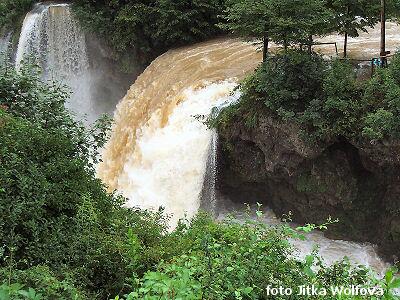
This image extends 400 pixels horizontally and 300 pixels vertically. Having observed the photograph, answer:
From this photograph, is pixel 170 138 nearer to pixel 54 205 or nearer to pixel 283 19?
pixel 283 19

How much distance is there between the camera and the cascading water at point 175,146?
1127 cm

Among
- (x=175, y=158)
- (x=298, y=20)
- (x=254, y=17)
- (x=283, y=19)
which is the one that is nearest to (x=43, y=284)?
(x=175, y=158)

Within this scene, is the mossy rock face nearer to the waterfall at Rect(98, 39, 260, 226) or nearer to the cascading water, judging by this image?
the cascading water

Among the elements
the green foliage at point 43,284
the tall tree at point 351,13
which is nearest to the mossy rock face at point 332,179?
the tall tree at point 351,13

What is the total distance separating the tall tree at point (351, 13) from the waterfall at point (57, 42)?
10.8 meters

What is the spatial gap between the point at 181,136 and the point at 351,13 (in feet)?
16.9

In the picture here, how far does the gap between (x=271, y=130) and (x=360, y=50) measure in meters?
4.45

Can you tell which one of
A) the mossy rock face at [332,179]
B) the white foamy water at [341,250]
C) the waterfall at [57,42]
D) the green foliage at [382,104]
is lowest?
the white foamy water at [341,250]

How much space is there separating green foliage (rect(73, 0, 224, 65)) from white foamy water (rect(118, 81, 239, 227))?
585 centimetres

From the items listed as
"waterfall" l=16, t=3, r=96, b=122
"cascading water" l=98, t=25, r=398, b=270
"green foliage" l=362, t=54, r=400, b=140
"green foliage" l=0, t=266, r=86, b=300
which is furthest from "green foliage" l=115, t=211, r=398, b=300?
"waterfall" l=16, t=3, r=96, b=122

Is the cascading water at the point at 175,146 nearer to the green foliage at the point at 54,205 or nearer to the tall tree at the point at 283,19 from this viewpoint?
the tall tree at the point at 283,19

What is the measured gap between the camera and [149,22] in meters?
17.7

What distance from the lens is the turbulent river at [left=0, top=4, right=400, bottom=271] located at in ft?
37.0

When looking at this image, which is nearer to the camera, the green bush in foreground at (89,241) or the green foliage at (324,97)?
the green bush in foreground at (89,241)
